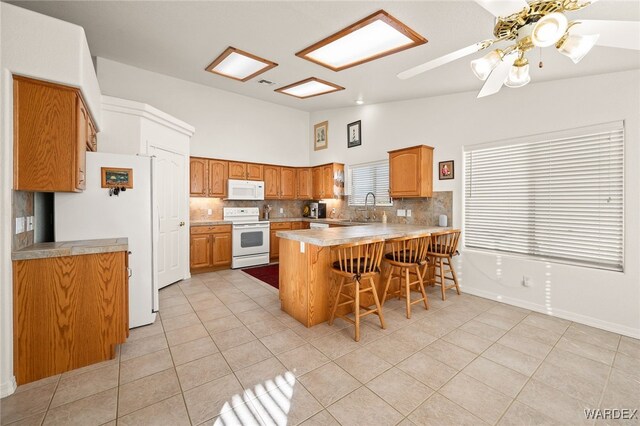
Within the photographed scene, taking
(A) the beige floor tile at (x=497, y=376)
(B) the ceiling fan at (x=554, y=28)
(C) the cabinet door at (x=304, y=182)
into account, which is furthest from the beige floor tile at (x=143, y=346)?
(C) the cabinet door at (x=304, y=182)

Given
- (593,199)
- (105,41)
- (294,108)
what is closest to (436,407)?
(593,199)

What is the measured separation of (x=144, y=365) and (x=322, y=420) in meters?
1.57

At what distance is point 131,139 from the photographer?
3621 mm

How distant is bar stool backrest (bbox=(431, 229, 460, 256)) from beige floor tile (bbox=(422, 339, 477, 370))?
1.50 meters

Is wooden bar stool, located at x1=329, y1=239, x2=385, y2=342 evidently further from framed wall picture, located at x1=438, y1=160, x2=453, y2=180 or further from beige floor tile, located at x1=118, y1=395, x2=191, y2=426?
framed wall picture, located at x1=438, y1=160, x2=453, y2=180

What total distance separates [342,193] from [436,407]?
4.79 metres

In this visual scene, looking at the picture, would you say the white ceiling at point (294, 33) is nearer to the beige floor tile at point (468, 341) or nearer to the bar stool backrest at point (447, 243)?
the bar stool backrest at point (447, 243)

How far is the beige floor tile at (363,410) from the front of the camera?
5.42 feet

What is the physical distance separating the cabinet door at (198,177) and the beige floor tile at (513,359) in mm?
5059

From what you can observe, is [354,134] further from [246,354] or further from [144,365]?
[144,365]

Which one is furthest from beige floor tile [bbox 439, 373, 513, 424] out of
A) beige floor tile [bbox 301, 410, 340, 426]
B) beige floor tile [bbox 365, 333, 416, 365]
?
beige floor tile [bbox 301, 410, 340, 426]

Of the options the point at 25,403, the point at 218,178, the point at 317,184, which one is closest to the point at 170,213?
the point at 218,178

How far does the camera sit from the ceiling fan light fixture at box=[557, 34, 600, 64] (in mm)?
1469

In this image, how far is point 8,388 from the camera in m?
1.87
